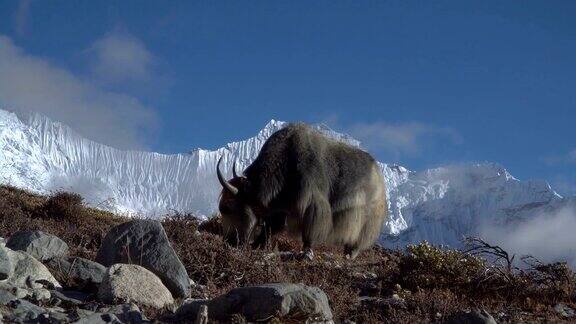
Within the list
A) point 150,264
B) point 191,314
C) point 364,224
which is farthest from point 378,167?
point 191,314

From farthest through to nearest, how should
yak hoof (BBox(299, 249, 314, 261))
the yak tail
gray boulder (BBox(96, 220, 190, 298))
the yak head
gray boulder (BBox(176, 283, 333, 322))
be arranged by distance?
the yak tail
the yak head
yak hoof (BBox(299, 249, 314, 261))
gray boulder (BBox(96, 220, 190, 298))
gray boulder (BBox(176, 283, 333, 322))

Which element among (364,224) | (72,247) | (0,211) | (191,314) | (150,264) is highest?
(364,224)

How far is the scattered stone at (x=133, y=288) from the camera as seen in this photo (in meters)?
5.56

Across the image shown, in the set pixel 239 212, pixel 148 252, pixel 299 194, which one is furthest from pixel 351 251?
pixel 148 252

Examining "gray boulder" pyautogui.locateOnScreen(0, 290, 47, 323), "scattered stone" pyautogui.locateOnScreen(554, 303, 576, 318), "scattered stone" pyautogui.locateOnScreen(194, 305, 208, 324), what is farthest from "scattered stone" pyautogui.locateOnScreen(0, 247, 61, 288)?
"scattered stone" pyautogui.locateOnScreen(554, 303, 576, 318)

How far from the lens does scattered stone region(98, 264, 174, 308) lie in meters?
5.56

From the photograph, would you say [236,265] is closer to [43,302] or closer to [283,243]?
[43,302]

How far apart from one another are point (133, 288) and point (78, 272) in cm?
81

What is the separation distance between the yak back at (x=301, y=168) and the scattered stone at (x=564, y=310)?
453 centimetres

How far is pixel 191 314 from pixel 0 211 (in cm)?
536

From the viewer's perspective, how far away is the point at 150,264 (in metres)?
6.28

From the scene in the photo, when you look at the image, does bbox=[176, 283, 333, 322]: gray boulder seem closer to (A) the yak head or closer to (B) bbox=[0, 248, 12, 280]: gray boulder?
(B) bbox=[0, 248, 12, 280]: gray boulder

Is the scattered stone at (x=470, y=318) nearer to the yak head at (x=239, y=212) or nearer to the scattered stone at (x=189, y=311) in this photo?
the scattered stone at (x=189, y=311)

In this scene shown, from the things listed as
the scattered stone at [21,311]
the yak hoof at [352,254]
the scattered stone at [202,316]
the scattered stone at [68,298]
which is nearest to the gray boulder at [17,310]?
the scattered stone at [21,311]
